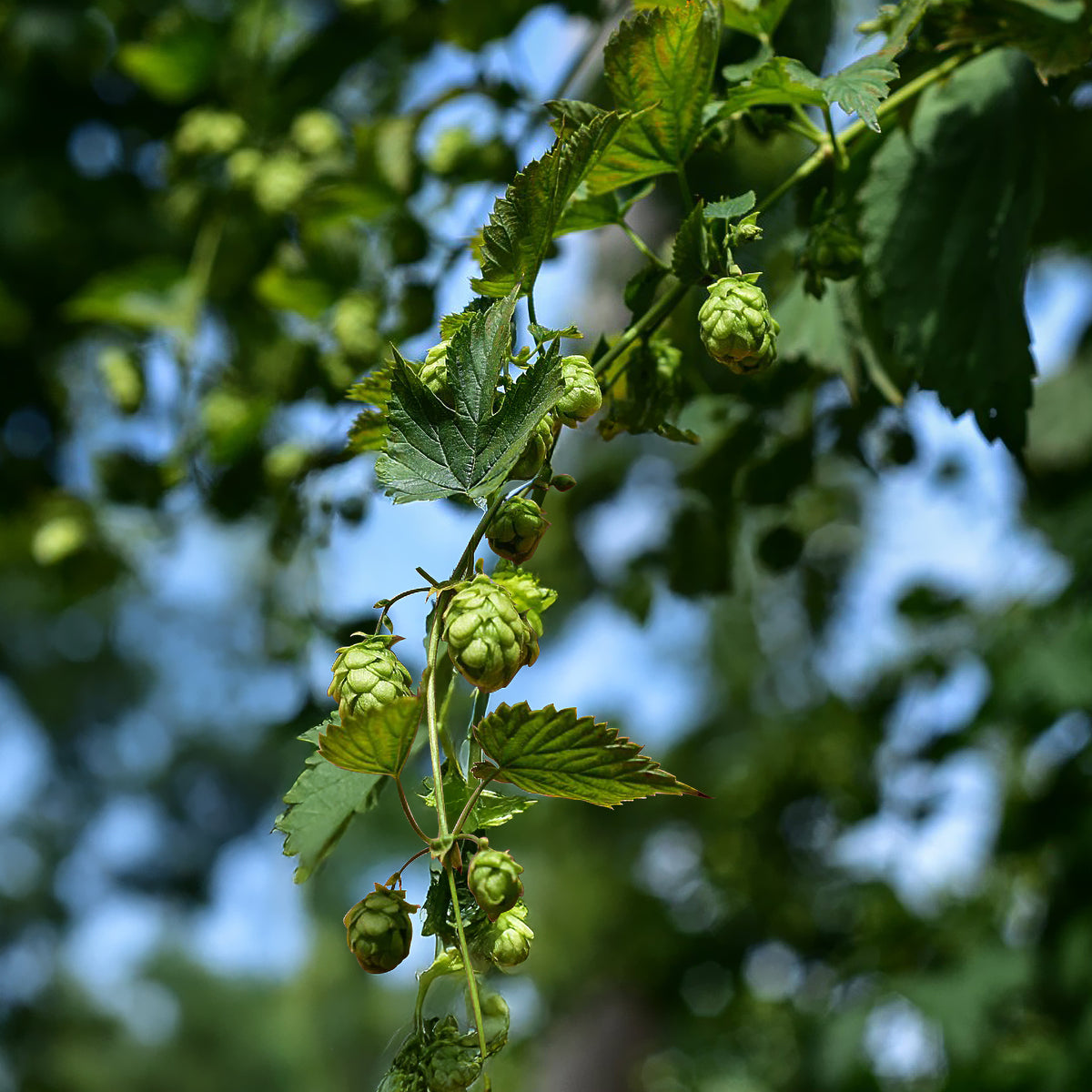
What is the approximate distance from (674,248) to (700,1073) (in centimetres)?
380

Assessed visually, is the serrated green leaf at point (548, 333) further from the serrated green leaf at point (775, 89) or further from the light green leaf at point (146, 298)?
the light green leaf at point (146, 298)

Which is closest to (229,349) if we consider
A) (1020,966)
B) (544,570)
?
(544,570)

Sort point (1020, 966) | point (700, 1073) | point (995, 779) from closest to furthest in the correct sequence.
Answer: point (1020, 966) → point (995, 779) → point (700, 1073)

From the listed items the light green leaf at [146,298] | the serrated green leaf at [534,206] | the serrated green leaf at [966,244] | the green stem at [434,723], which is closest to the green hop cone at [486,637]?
the green stem at [434,723]

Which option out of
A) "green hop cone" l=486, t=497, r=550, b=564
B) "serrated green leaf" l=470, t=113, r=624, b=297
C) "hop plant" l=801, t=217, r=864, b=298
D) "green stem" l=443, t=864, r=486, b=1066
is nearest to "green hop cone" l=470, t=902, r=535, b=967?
"green stem" l=443, t=864, r=486, b=1066

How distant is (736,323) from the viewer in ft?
1.55

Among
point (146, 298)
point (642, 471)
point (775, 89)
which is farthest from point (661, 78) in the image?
point (642, 471)

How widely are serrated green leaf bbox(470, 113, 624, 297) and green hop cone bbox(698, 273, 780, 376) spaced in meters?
0.07

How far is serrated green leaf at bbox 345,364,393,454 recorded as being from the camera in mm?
541

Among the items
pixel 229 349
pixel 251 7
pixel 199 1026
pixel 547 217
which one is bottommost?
pixel 547 217

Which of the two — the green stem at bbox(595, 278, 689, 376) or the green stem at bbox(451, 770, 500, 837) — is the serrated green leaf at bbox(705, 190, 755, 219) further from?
the green stem at bbox(451, 770, 500, 837)

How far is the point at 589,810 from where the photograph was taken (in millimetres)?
4184

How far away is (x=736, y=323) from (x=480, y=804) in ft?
0.70

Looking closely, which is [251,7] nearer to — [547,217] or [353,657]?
[547,217]
